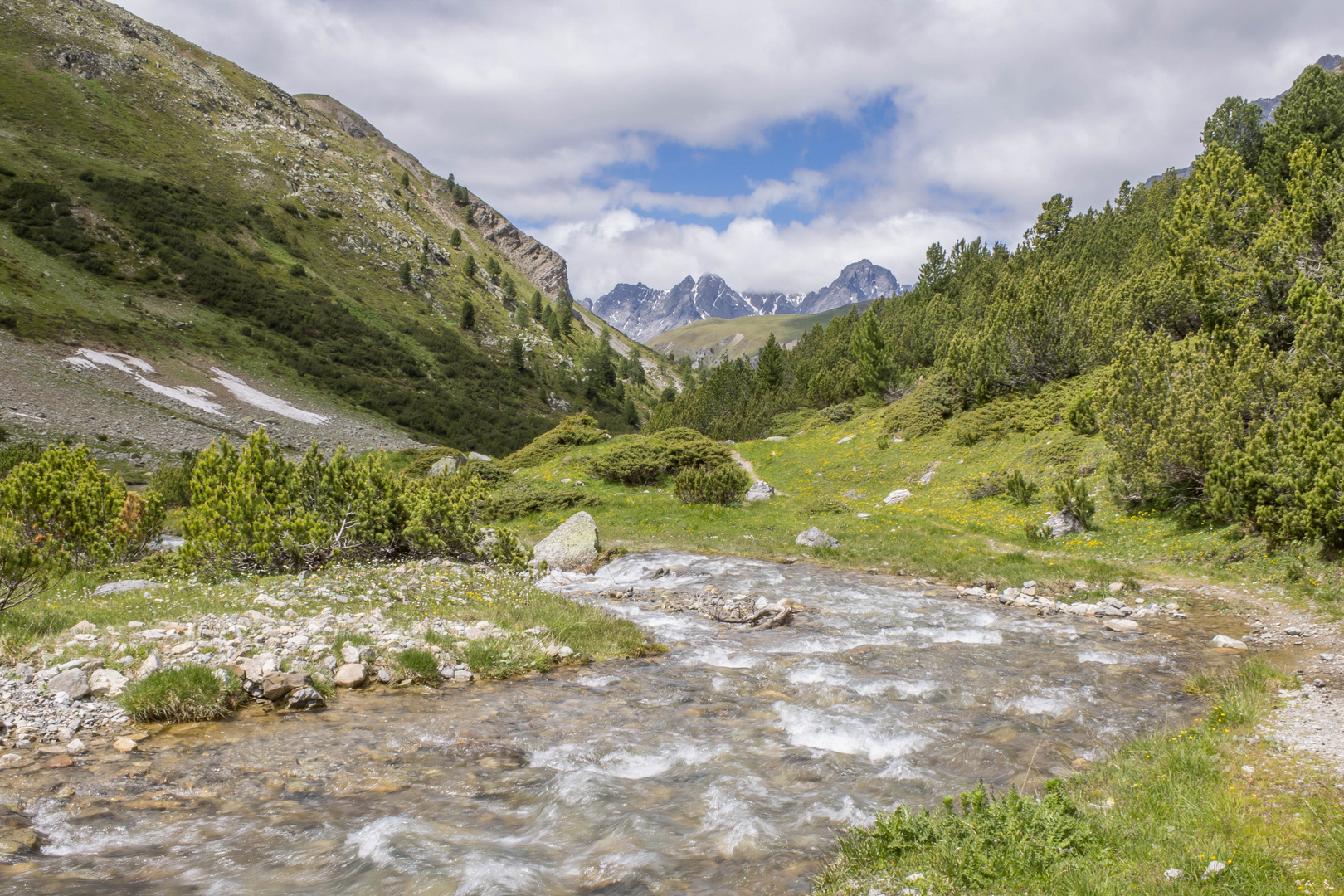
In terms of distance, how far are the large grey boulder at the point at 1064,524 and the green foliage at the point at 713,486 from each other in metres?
11.7

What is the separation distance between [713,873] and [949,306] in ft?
201

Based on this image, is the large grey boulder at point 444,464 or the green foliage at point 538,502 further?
the large grey boulder at point 444,464

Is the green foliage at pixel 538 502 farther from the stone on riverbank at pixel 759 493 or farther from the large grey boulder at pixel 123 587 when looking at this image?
the large grey boulder at pixel 123 587

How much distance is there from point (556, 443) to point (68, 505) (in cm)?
2738

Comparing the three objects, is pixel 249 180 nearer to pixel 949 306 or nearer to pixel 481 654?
pixel 949 306

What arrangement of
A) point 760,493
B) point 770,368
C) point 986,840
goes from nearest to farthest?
point 986,840 < point 760,493 < point 770,368

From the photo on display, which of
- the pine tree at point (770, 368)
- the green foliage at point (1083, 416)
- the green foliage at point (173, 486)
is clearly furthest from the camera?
the pine tree at point (770, 368)

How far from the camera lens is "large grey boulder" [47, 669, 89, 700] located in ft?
22.6

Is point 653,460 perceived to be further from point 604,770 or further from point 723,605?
point 604,770

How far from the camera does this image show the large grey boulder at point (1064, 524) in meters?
18.6

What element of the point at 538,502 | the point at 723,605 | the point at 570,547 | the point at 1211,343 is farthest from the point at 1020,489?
A: the point at 538,502

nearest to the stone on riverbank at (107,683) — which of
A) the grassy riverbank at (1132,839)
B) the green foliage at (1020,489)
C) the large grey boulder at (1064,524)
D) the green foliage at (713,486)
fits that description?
the grassy riverbank at (1132,839)

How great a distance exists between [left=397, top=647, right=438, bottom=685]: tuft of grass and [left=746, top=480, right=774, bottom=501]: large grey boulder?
68.3 ft

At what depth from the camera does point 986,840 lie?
466 centimetres
